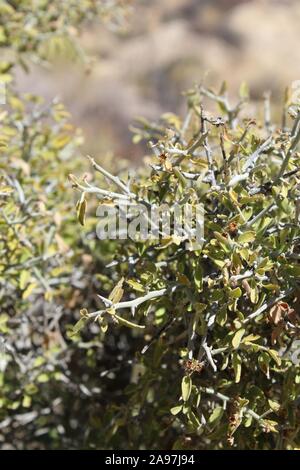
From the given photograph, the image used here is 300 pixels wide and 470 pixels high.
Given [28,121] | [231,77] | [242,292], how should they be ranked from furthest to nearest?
1. [231,77]
2. [28,121]
3. [242,292]

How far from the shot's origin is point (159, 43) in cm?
944

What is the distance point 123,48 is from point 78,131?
6936 millimetres

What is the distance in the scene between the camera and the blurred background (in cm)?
770

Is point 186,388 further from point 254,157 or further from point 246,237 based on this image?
point 254,157

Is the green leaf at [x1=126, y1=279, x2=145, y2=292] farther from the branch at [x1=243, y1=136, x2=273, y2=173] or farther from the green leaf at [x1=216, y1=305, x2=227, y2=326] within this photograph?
the branch at [x1=243, y1=136, x2=273, y2=173]

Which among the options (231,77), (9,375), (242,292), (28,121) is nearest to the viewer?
(242,292)

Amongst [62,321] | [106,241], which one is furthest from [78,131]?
[62,321]

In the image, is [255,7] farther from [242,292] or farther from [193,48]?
[242,292]

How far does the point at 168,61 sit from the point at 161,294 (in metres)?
7.66

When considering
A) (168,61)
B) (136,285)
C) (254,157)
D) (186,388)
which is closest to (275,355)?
(186,388)

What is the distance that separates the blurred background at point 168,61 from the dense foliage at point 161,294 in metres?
4.25

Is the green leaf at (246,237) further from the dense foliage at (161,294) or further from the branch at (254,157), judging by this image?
the branch at (254,157)

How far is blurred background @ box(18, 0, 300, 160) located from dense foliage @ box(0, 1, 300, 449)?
4.25 m

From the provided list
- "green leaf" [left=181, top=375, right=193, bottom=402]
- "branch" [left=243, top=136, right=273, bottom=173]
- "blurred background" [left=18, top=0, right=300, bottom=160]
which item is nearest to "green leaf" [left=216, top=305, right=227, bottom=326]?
"green leaf" [left=181, top=375, right=193, bottom=402]
